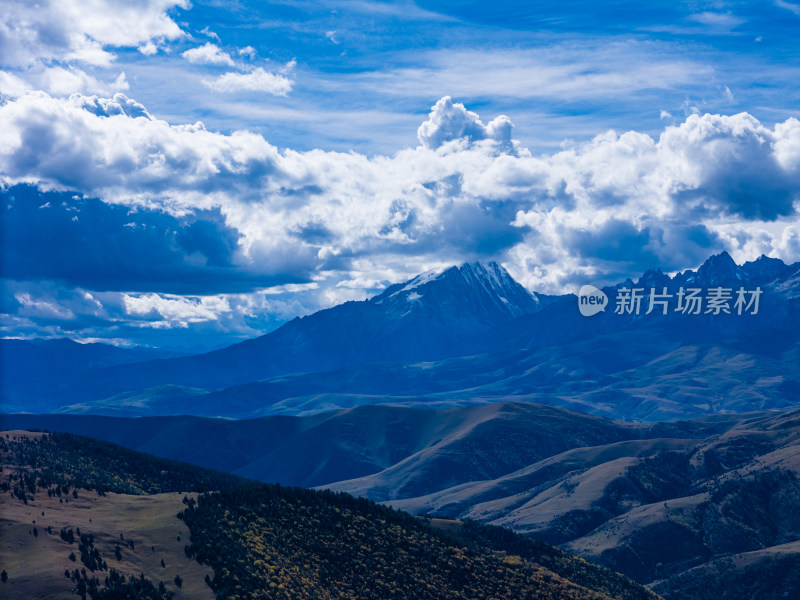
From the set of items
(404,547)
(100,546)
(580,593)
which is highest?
(100,546)

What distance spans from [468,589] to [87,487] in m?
84.2

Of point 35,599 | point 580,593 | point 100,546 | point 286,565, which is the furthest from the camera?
point 580,593

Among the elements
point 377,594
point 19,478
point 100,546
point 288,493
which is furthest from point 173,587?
point 19,478

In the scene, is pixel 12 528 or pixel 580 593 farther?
pixel 580 593

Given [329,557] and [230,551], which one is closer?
[230,551]

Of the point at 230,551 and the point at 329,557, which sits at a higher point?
the point at 230,551

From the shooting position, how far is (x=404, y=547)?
187 meters

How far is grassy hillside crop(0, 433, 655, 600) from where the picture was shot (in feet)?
451

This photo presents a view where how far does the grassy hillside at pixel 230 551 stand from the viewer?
5408 inches

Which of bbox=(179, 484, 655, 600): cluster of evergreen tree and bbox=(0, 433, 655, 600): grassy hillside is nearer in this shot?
bbox=(0, 433, 655, 600): grassy hillside

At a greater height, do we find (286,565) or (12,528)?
(12,528)

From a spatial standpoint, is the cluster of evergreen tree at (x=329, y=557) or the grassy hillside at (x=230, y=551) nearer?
the grassy hillside at (x=230, y=551)

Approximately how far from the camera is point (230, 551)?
153875 mm

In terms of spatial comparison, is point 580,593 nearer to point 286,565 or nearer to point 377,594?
point 377,594
